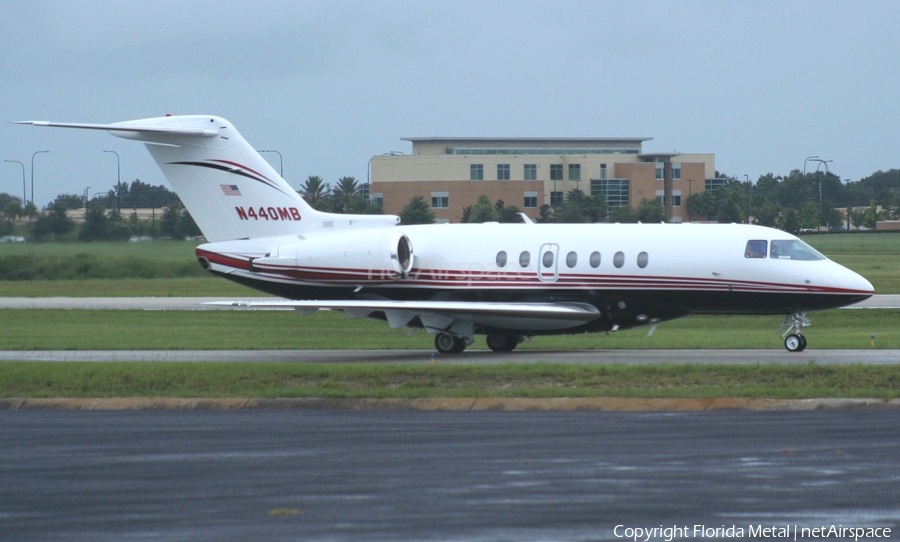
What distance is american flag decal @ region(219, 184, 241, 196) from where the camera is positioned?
2520cm

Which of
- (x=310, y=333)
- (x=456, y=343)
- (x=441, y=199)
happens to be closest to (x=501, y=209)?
(x=441, y=199)

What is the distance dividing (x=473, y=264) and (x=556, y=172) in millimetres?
67086

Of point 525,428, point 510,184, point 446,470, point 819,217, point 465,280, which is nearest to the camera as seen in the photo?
point 446,470

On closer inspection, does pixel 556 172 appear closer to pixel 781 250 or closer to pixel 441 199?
pixel 441 199

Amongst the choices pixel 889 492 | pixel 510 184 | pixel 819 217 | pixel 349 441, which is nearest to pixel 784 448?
pixel 889 492

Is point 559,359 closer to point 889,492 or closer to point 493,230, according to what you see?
point 493,230

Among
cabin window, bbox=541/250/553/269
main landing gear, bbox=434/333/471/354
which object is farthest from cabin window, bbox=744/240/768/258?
main landing gear, bbox=434/333/471/354

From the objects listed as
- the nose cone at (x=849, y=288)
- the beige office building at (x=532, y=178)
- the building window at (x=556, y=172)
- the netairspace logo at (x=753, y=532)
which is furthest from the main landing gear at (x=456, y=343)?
the building window at (x=556, y=172)

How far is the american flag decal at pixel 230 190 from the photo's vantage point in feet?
82.7

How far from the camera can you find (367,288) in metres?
24.2

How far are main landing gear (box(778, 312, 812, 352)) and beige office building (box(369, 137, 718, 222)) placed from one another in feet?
190

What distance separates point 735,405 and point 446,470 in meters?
5.59

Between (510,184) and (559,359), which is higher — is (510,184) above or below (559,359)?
above

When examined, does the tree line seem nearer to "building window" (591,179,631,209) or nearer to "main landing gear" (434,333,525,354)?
"building window" (591,179,631,209)
